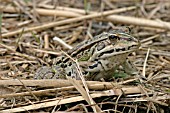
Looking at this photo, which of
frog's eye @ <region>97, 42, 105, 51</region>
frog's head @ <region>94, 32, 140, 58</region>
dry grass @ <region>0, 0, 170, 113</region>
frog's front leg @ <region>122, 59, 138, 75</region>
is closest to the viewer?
dry grass @ <region>0, 0, 170, 113</region>

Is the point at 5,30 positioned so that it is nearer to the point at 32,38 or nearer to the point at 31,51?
the point at 32,38

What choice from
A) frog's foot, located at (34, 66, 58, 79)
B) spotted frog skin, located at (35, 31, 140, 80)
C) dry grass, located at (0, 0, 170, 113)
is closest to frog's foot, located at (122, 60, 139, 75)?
spotted frog skin, located at (35, 31, 140, 80)

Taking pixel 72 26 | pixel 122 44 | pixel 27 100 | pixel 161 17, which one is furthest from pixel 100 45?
pixel 161 17

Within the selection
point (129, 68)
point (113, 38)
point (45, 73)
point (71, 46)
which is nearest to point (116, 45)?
point (113, 38)

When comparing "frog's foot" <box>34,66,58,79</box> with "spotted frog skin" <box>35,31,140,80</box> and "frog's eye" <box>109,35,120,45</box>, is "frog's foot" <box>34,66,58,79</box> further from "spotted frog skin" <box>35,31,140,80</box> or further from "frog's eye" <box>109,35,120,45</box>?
"frog's eye" <box>109,35,120,45</box>

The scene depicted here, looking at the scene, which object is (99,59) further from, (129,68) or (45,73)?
(45,73)

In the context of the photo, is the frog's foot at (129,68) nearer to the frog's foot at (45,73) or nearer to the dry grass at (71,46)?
the dry grass at (71,46)

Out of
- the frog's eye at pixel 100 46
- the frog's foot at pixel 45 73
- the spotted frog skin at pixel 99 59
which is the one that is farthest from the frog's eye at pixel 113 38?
the frog's foot at pixel 45 73
